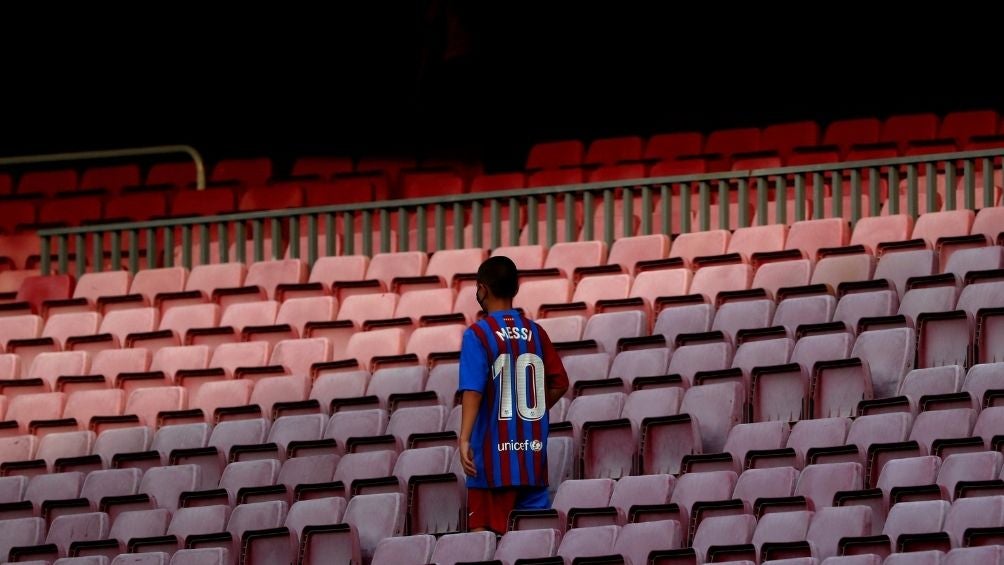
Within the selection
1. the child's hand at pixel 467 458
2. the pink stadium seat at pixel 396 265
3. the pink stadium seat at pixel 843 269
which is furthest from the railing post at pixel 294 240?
the child's hand at pixel 467 458

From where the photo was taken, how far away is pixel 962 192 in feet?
24.4

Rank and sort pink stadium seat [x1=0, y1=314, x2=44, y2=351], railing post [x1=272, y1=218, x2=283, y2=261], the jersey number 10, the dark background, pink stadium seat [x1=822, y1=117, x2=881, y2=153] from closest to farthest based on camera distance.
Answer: the jersey number 10, pink stadium seat [x1=0, y1=314, x2=44, y2=351], railing post [x1=272, y1=218, x2=283, y2=261], pink stadium seat [x1=822, y1=117, x2=881, y2=153], the dark background

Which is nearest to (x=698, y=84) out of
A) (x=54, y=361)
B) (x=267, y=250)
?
(x=267, y=250)

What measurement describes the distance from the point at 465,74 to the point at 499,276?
6414 millimetres

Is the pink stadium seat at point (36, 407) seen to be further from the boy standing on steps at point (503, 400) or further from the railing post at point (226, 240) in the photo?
the boy standing on steps at point (503, 400)

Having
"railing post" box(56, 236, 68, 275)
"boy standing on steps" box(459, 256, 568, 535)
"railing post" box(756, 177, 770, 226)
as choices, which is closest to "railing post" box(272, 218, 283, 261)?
"railing post" box(56, 236, 68, 275)

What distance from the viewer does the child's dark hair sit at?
4.69 metres

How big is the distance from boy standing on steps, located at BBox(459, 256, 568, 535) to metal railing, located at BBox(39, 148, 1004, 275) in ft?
9.25

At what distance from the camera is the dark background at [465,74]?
10.7 metres

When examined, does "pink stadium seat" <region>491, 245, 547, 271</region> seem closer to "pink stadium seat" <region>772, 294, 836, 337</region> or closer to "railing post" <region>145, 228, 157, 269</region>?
"pink stadium seat" <region>772, 294, 836, 337</region>

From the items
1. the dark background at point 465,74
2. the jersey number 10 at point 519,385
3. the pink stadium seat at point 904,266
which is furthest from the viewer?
the dark background at point 465,74

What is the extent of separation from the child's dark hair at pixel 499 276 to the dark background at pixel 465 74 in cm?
555

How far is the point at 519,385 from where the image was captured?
4695 mm

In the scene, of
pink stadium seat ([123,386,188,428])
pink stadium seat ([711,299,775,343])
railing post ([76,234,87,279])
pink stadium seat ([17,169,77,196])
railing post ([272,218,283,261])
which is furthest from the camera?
pink stadium seat ([17,169,77,196])
